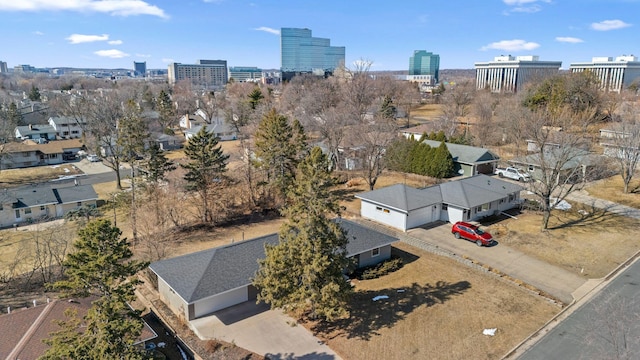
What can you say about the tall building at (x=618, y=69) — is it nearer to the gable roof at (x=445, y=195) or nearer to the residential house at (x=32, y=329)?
the gable roof at (x=445, y=195)

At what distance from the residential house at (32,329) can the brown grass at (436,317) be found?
8775mm

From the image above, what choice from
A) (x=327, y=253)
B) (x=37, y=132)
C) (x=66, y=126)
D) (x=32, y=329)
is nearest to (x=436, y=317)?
(x=327, y=253)

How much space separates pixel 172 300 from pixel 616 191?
3839 cm

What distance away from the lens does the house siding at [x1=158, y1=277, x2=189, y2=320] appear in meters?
19.3

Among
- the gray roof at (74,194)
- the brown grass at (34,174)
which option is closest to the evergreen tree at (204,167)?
the gray roof at (74,194)

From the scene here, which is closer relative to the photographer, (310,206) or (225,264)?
(310,206)

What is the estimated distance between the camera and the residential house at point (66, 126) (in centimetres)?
7306

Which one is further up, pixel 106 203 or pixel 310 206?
pixel 310 206

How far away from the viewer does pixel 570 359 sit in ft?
51.3

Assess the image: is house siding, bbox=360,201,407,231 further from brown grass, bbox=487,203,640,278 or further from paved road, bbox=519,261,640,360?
paved road, bbox=519,261,640,360

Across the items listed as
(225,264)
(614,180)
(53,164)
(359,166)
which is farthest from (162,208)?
(614,180)

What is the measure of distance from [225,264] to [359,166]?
28.6 m

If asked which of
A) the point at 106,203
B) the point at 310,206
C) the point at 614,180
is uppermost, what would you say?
the point at 310,206

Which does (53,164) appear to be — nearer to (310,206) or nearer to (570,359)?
(310,206)
